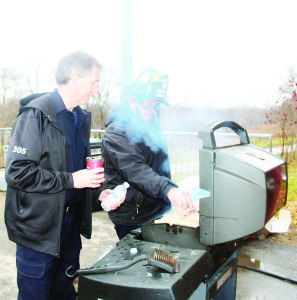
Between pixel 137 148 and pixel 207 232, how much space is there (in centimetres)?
83

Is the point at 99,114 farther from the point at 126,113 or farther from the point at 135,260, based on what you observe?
the point at 135,260

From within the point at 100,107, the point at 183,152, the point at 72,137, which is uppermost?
the point at 100,107

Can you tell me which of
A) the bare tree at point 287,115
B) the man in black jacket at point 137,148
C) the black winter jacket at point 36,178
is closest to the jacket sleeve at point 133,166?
the man in black jacket at point 137,148

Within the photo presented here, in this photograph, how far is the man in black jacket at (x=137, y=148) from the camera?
1.94 metres

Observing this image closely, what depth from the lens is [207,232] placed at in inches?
59.4

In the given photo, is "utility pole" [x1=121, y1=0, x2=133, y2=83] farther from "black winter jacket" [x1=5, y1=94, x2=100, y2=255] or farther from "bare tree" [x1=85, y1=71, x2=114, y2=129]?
"bare tree" [x1=85, y1=71, x2=114, y2=129]

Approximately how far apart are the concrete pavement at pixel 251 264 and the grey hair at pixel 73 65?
7.39 ft

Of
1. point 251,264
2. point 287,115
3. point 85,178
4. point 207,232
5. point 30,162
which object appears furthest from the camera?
point 287,115

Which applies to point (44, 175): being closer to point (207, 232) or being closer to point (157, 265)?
point (157, 265)

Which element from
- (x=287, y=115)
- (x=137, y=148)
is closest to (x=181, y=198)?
(x=137, y=148)

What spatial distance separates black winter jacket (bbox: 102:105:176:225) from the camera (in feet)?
6.24

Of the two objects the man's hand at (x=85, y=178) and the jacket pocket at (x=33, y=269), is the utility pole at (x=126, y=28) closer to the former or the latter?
the man's hand at (x=85, y=178)

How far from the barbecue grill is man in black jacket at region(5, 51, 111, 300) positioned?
484mm

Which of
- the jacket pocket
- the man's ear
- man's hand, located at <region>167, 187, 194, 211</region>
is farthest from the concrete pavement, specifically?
the man's ear
